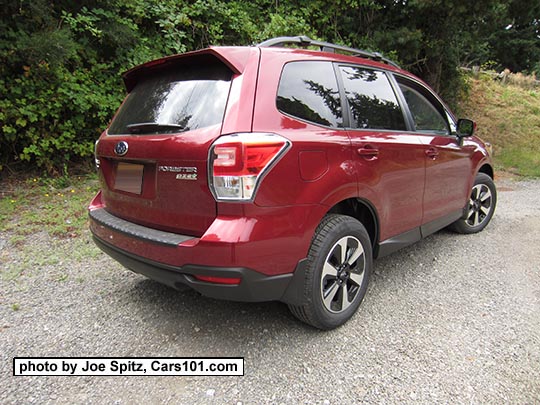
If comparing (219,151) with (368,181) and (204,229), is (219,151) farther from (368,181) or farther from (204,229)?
(368,181)

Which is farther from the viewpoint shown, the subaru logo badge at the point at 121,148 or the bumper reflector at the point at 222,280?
the subaru logo badge at the point at 121,148

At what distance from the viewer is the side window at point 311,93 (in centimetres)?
220

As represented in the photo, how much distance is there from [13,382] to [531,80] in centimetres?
2165

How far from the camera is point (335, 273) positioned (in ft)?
7.92

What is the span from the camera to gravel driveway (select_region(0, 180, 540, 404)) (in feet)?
6.53

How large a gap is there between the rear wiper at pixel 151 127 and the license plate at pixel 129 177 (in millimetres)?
221

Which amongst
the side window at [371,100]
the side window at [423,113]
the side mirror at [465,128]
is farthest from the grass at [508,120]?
the side window at [371,100]

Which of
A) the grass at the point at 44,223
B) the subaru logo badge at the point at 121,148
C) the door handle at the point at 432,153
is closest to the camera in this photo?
the subaru logo badge at the point at 121,148

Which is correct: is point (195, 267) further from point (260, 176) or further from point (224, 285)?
point (260, 176)

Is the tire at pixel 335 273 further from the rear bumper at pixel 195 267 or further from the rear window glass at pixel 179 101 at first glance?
the rear window glass at pixel 179 101

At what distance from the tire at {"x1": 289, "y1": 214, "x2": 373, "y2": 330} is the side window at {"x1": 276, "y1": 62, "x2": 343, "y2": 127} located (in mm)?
665

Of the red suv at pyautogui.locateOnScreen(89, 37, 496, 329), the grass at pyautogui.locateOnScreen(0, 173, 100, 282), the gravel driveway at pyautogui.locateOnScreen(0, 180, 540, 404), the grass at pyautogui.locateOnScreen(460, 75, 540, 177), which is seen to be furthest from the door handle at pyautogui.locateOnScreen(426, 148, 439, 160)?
the grass at pyautogui.locateOnScreen(460, 75, 540, 177)

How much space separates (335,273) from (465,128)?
2.39 metres
